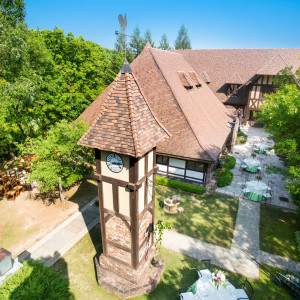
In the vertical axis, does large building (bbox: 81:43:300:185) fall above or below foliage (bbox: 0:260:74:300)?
above

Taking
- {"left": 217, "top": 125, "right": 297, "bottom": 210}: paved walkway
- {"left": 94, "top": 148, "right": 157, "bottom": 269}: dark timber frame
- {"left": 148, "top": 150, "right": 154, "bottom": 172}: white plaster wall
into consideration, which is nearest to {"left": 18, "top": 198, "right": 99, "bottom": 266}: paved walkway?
{"left": 94, "top": 148, "right": 157, "bottom": 269}: dark timber frame

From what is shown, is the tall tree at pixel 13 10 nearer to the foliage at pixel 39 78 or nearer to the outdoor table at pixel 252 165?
the foliage at pixel 39 78

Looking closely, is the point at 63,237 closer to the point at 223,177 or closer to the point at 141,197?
the point at 141,197

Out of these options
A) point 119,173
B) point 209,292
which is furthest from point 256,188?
point 119,173

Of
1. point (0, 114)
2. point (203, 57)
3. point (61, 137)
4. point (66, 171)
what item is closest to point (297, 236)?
point (66, 171)

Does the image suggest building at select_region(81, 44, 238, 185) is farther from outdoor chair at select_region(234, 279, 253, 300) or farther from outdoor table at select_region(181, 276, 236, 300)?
outdoor table at select_region(181, 276, 236, 300)

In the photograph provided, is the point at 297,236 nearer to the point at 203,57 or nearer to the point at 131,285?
the point at 131,285
